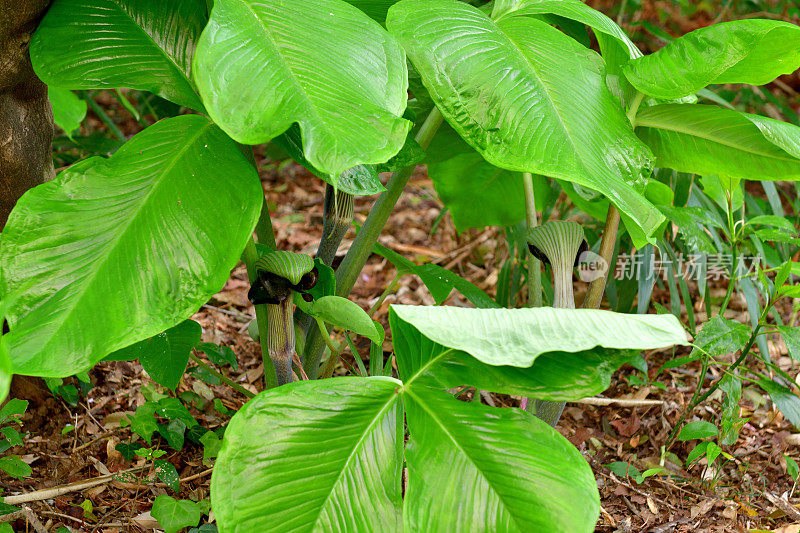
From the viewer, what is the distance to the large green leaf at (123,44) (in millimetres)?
917

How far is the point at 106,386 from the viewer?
1471 mm

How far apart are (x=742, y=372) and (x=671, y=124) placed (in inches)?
31.7

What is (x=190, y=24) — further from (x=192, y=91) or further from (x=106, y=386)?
(x=106, y=386)

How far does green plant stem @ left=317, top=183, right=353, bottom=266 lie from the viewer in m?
1.12

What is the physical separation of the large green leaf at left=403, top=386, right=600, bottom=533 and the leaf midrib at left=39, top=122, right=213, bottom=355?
0.42m

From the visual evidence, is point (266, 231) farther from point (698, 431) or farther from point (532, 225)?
point (698, 431)

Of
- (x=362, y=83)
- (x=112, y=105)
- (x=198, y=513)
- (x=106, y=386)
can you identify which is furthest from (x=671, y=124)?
(x=112, y=105)

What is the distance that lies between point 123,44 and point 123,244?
1.09 feet

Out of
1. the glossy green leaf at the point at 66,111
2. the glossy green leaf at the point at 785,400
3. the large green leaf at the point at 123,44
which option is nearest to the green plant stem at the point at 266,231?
the large green leaf at the point at 123,44

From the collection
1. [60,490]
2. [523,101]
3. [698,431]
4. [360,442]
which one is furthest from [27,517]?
[698,431]

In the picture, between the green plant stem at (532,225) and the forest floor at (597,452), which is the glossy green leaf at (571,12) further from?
the forest floor at (597,452)

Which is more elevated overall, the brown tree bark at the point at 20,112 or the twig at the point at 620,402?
the brown tree bark at the point at 20,112

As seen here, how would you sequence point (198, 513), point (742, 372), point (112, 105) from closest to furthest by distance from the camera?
point (198, 513)
point (742, 372)
point (112, 105)

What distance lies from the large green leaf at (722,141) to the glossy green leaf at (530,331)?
1.42ft
